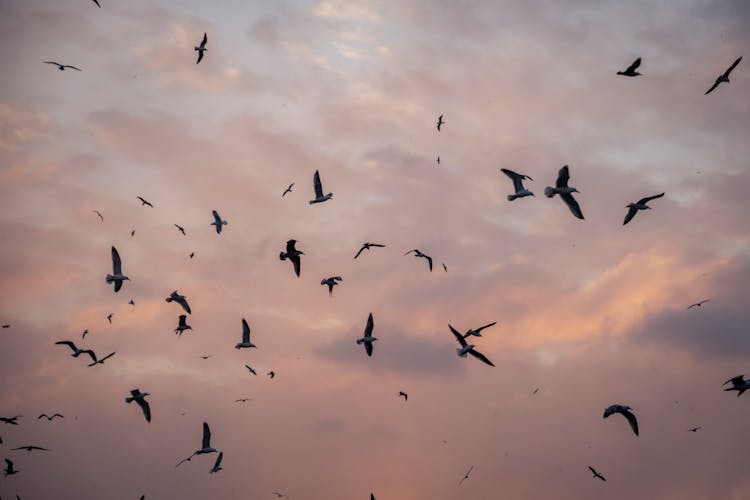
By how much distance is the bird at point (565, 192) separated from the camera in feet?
169

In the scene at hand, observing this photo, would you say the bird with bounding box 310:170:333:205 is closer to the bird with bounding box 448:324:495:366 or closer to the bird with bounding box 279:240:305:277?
the bird with bounding box 279:240:305:277

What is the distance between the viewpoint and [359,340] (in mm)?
60812

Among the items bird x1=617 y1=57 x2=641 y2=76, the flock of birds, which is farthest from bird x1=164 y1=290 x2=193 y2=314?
bird x1=617 y1=57 x2=641 y2=76

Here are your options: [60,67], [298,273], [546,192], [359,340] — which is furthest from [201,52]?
[546,192]

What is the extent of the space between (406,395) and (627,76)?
32130 mm

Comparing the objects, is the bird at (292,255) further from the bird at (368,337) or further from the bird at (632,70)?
the bird at (632,70)

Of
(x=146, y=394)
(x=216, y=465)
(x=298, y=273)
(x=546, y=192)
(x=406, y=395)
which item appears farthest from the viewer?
(x=406, y=395)

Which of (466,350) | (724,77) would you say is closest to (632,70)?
(724,77)

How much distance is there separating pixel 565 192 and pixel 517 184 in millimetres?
5187

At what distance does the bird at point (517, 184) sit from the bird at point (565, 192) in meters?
4.03

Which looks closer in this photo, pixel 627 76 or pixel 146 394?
pixel 627 76

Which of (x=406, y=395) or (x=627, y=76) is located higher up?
(x=627, y=76)

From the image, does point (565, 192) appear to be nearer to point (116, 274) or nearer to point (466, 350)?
point (466, 350)

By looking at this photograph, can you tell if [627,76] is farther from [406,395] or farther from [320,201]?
[406,395]
